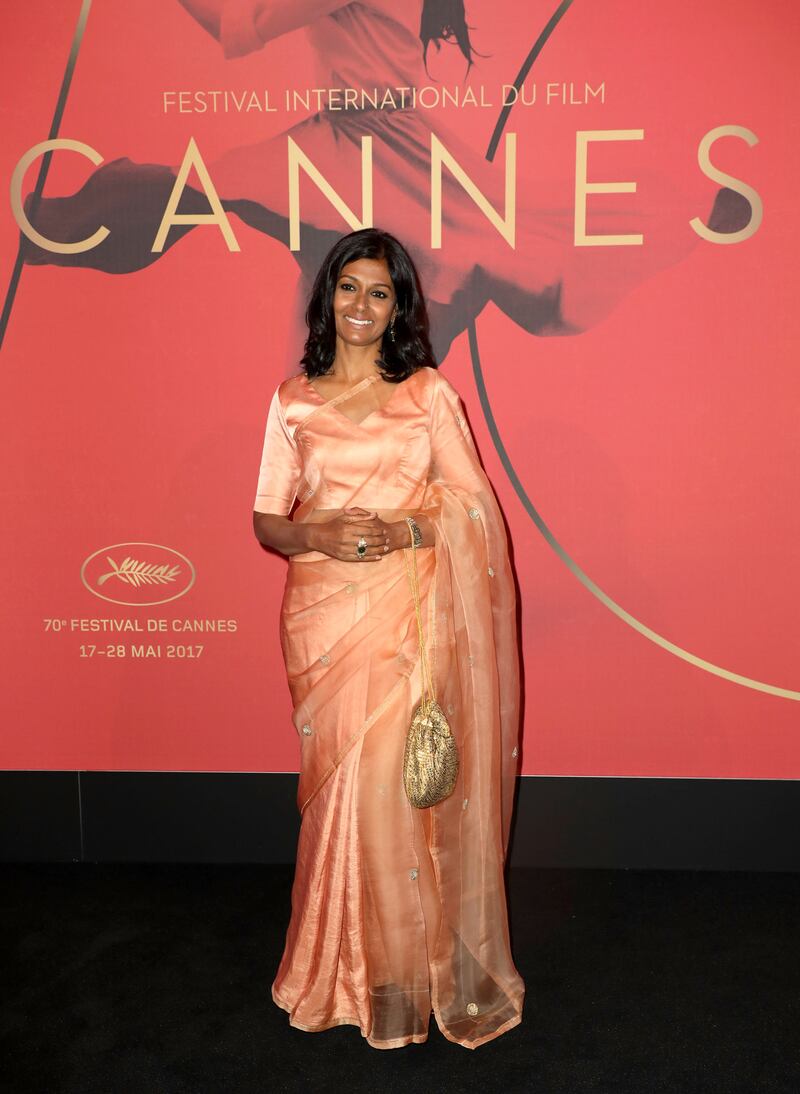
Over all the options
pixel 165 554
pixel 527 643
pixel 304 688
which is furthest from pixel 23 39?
pixel 527 643

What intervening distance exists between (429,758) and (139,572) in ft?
4.40

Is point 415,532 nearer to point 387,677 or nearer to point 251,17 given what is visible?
point 387,677

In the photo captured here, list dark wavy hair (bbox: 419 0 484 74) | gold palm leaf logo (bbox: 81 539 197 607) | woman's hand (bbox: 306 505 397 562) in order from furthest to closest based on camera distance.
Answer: gold palm leaf logo (bbox: 81 539 197 607) → dark wavy hair (bbox: 419 0 484 74) → woman's hand (bbox: 306 505 397 562)

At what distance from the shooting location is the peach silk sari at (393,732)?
7.48 feet

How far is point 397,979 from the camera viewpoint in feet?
7.53

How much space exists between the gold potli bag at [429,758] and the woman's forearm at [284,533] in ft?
1.51

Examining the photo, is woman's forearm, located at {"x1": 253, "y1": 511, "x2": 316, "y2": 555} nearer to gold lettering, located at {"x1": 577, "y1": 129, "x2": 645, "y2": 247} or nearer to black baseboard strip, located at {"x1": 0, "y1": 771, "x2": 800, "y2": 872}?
black baseboard strip, located at {"x1": 0, "y1": 771, "x2": 800, "y2": 872}

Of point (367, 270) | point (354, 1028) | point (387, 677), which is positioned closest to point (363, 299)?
point (367, 270)

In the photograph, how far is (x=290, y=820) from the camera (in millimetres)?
3201

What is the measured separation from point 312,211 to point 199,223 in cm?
34

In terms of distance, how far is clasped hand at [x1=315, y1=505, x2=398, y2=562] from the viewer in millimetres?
2148

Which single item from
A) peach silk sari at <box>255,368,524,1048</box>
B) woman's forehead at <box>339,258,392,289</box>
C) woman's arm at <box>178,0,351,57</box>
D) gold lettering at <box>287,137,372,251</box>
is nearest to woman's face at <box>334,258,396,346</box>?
woman's forehead at <box>339,258,392,289</box>

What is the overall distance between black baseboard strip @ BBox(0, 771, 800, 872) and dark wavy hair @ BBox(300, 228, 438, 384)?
1441 mm

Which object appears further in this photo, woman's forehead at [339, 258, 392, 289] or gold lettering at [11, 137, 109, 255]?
gold lettering at [11, 137, 109, 255]
